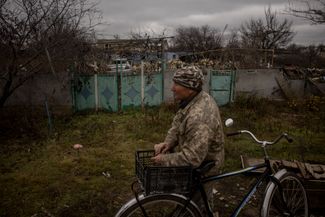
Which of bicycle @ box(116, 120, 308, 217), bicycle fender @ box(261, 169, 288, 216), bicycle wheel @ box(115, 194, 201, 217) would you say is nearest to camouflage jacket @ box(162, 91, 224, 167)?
bicycle @ box(116, 120, 308, 217)

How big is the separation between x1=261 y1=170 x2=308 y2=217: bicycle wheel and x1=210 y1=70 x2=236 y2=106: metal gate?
7.95m

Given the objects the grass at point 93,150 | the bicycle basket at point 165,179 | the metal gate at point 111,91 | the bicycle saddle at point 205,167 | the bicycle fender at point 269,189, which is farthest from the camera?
the metal gate at point 111,91

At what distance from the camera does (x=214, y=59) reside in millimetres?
13531

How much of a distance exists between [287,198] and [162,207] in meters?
1.48

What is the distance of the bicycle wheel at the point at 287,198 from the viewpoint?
266cm

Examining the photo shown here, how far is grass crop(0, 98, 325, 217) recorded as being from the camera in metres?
4.14

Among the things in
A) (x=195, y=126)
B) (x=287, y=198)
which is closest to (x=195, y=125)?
(x=195, y=126)

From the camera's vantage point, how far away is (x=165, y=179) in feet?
7.05

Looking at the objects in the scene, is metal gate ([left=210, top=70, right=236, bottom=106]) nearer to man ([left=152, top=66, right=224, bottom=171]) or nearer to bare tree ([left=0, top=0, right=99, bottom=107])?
bare tree ([left=0, top=0, right=99, bottom=107])

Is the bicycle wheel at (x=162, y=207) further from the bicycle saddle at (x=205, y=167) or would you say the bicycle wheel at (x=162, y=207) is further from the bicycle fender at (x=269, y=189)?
the bicycle fender at (x=269, y=189)

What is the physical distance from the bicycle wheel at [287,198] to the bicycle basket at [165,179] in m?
0.89

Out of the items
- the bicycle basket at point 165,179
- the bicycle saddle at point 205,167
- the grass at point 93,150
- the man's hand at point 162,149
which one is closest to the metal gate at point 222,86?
the grass at point 93,150

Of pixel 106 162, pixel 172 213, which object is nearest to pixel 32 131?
pixel 106 162

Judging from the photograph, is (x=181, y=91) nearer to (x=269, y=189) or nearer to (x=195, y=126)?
(x=195, y=126)
